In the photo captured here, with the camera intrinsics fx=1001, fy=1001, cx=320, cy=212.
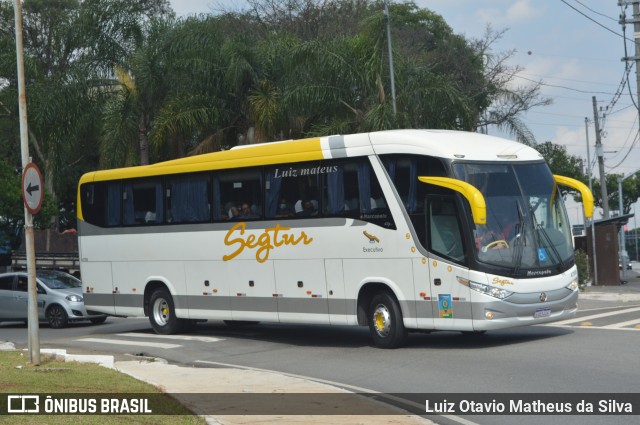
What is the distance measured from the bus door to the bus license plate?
3.81 feet

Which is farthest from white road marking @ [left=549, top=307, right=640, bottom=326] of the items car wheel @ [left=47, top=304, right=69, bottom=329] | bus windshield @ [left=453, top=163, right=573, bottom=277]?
car wheel @ [left=47, top=304, right=69, bottom=329]

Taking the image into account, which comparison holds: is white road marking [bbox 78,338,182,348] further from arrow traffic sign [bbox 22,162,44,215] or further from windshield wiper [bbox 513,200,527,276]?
windshield wiper [bbox 513,200,527,276]

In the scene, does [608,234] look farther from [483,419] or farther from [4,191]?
[483,419]

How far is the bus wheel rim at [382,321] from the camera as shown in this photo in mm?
17875

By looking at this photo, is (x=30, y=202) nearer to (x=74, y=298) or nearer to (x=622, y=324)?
(x=74, y=298)

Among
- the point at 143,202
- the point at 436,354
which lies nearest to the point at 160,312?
the point at 143,202

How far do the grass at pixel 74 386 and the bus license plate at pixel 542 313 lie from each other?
695 centimetres

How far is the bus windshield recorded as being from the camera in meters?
16.7

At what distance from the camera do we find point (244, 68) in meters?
33.6

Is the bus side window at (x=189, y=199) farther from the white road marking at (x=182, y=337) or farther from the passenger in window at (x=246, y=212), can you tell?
the white road marking at (x=182, y=337)

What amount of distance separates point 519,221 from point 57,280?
→ 15.4 metres

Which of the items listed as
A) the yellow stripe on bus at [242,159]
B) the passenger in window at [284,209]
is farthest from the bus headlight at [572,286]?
the passenger in window at [284,209]

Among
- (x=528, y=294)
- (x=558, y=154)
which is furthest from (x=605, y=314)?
(x=558, y=154)

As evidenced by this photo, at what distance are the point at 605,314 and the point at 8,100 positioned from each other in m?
27.3
